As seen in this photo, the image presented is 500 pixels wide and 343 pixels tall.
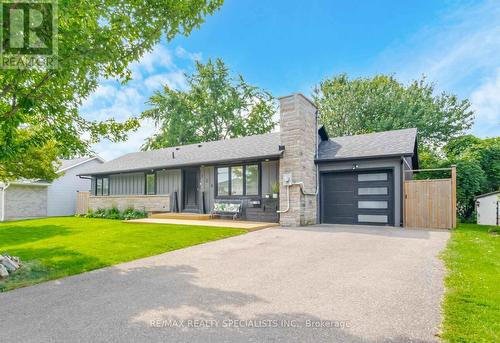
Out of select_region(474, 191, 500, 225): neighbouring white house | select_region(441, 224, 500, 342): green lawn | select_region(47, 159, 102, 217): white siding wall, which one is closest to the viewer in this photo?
select_region(441, 224, 500, 342): green lawn

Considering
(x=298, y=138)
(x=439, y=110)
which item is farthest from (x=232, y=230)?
(x=439, y=110)

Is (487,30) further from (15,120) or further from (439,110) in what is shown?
(15,120)

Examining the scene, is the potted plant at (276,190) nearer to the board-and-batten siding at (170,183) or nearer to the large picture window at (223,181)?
the large picture window at (223,181)

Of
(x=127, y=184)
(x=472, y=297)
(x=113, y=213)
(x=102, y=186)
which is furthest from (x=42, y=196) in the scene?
(x=472, y=297)

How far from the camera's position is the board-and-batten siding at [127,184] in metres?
18.2

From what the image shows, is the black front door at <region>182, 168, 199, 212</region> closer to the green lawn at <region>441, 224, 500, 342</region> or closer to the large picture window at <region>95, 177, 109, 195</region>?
the large picture window at <region>95, 177, 109, 195</region>

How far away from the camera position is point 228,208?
44.9ft

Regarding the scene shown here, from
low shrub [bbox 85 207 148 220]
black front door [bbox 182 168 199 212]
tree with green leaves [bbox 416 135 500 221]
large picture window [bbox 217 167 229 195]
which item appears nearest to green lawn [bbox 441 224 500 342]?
large picture window [bbox 217 167 229 195]

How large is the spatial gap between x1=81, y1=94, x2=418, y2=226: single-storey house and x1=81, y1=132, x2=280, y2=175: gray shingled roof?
8 cm

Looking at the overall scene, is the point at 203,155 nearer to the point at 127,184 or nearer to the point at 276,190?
the point at 276,190

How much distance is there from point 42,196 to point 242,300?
23.4 meters

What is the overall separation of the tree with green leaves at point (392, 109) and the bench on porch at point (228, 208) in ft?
57.9

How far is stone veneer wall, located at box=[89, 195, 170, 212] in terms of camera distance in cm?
1573

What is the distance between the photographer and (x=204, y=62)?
32.3 m
